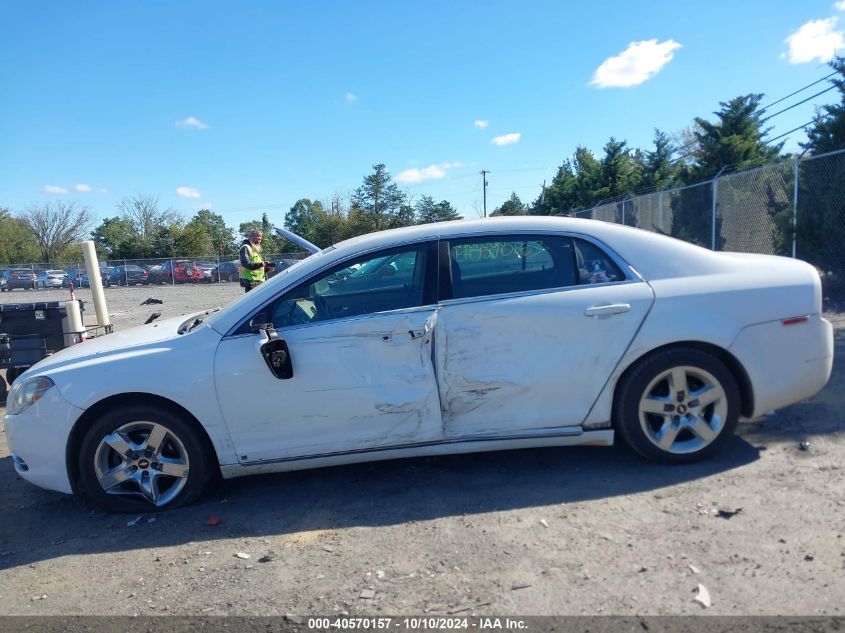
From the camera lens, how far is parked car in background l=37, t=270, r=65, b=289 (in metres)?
38.4

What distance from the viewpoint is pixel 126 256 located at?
196 feet

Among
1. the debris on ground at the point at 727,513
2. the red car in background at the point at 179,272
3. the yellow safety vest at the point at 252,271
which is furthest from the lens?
the red car in background at the point at 179,272

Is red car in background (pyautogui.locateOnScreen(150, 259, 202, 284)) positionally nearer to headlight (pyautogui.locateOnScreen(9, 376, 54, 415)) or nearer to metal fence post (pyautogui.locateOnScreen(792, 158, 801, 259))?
metal fence post (pyautogui.locateOnScreen(792, 158, 801, 259))

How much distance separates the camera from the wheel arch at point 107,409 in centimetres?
362

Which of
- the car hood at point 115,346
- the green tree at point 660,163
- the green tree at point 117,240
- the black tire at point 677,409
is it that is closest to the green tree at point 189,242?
the green tree at point 117,240

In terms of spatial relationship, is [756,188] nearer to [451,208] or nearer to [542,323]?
[542,323]

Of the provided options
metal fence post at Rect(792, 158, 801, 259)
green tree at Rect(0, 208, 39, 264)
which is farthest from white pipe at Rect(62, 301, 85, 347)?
green tree at Rect(0, 208, 39, 264)

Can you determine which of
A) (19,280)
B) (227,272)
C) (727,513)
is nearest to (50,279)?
(19,280)

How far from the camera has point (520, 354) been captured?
365 cm

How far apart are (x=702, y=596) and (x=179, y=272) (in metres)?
39.8

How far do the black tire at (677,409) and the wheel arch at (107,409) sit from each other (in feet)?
8.35

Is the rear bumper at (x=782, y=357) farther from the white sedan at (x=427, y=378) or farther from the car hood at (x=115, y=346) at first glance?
the car hood at (x=115, y=346)

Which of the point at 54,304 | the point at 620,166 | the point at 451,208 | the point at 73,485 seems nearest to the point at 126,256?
the point at 451,208

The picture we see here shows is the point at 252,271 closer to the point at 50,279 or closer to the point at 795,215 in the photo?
the point at 795,215
